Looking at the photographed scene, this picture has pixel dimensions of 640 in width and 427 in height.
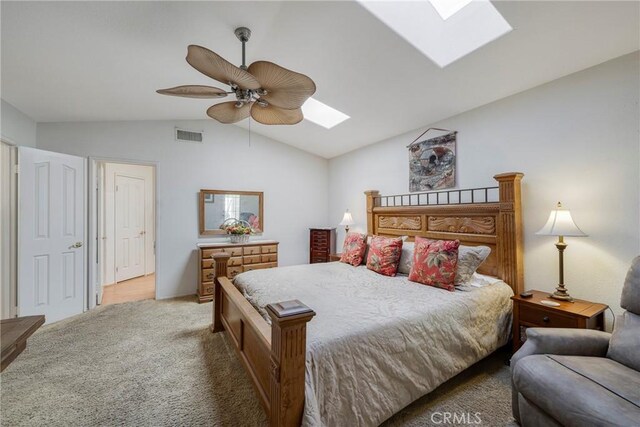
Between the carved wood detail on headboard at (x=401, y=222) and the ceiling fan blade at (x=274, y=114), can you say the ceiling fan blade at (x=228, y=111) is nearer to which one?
the ceiling fan blade at (x=274, y=114)

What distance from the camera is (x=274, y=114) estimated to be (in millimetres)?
2377

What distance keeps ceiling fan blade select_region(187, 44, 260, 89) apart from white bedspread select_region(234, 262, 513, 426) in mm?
1598

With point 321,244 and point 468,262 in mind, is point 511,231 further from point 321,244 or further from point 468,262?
point 321,244

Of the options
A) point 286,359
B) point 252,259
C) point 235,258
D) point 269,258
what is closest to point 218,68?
point 286,359

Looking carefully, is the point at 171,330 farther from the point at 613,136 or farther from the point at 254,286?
the point at 613,136

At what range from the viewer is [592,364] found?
4.82 feet

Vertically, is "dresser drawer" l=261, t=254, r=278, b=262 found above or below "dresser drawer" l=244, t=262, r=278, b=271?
above

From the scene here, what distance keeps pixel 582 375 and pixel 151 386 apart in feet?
9.08

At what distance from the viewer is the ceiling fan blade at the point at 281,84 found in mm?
1677

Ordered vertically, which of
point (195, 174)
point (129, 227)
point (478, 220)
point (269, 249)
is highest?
point (195, 174)

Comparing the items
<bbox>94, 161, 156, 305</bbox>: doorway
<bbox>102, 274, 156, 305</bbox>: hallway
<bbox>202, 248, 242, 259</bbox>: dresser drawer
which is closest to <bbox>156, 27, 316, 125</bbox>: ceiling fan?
<bbox>202, 248, 242, 259</bbox>: dresser drawer

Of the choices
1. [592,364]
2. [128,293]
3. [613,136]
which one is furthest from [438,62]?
[128,293]

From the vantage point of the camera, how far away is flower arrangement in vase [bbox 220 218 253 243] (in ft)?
14.5

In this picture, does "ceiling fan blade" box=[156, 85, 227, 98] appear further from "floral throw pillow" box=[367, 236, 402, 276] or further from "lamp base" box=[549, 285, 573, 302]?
"lamp base" box=[549, 285, 573, 302]
